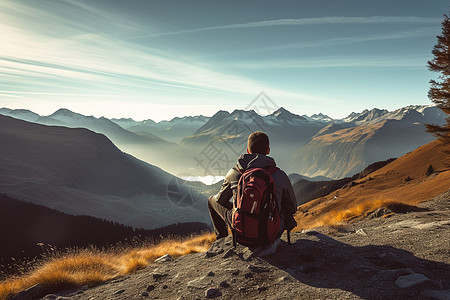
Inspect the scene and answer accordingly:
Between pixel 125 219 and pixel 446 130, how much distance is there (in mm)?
138823

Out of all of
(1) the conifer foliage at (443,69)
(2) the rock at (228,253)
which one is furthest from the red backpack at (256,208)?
(1) the conifer foliage at (443,69)

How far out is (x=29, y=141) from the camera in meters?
184

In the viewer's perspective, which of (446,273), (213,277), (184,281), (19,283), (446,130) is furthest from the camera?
(446,130)

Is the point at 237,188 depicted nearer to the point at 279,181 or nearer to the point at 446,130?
the point at 279,181

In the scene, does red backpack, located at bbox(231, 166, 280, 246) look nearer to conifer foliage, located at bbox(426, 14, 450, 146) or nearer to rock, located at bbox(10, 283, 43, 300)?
rock, located at bbox(10, 283, 43, 300)

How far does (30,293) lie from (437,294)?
826 cm

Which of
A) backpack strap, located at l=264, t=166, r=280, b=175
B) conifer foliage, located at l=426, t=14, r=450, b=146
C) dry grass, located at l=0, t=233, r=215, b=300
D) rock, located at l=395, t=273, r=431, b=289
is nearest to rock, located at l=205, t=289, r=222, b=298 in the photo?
backpack strap, located at l=264, t=166, r=280, b=175

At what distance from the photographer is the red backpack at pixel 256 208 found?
470 centimetres

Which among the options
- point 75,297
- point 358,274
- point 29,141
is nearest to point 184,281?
point 75,297

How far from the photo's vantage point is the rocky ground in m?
3.68

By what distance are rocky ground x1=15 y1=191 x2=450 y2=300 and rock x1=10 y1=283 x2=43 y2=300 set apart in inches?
20.5

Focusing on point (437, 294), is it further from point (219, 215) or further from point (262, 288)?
point (219, 215)

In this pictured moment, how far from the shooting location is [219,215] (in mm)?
6809

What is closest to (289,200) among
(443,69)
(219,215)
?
(219,215)
